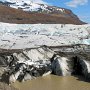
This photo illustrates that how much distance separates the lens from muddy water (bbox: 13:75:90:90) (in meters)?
11.2

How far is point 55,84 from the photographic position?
1177cm

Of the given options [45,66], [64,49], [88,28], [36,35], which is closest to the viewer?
[45,66]

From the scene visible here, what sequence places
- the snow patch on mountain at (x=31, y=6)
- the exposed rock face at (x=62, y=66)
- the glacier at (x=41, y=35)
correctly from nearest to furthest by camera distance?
the exposed rock face at (x=62, y=66)
the glacier at (x=41, y=35)
the snow patch on mountain at (x=31, y=6)

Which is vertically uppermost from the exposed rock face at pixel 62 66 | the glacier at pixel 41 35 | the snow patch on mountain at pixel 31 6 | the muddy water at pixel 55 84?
the snow patch on mountain at pixel 31 6

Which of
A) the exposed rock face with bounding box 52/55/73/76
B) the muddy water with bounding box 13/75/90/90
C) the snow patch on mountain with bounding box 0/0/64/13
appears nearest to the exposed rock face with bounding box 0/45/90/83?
the exposed rock face with bounding box 52/55/73/76

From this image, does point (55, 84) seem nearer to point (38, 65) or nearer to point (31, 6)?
point (38, 65)

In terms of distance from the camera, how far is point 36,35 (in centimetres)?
2395

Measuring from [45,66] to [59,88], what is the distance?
2.24 meters

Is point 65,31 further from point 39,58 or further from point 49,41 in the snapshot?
point 39,58

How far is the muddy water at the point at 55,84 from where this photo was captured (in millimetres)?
11203

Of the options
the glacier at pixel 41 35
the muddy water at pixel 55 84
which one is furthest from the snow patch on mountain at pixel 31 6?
the muddy water at pixel 55 84

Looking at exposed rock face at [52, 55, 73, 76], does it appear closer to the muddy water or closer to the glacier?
the muddy water

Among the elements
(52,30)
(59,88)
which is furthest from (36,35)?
(59,88)

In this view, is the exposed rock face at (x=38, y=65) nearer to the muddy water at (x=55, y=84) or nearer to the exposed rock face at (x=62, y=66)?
the exposed rock face at (x=62, y=66)
